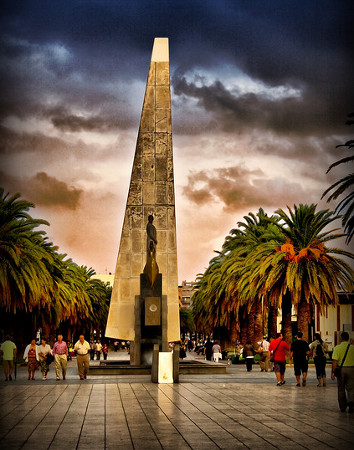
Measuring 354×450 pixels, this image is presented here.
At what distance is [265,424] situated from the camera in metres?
13.5

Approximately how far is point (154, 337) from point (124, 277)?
547cm

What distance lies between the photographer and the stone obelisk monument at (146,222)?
38.6m

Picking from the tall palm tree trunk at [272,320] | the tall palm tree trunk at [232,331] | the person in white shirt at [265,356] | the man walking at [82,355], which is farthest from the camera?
the tall palm tree trunk at [232,331]

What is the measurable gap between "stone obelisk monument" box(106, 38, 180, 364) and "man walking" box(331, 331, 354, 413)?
23.1 metres

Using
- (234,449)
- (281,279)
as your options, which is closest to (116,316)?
(281,279)

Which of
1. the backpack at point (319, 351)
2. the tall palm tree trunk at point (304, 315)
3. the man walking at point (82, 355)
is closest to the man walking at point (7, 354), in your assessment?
the man walking at point (82, 355)

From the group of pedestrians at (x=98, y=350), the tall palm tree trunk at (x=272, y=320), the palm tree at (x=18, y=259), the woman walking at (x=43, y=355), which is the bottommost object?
the group of pedestrians at (x=98, y=350)

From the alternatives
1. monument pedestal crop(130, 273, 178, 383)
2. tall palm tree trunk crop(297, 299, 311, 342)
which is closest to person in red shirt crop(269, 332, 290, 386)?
monument pedestal crop(130, 273, 178, 383)

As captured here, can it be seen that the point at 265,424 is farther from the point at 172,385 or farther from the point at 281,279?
the point at 281,279

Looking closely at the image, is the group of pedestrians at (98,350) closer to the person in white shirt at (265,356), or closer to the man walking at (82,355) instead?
the person in white shirt at (265,356)

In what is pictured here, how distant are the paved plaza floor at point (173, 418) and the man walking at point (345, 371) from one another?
0.45m

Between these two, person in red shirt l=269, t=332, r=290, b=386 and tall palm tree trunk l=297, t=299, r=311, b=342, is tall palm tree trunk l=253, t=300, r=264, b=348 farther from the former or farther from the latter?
person in red shirt l=269, t=332, r=290, b=386

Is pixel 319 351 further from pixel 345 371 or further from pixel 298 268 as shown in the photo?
pixel 298 268

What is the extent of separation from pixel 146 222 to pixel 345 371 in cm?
2398
